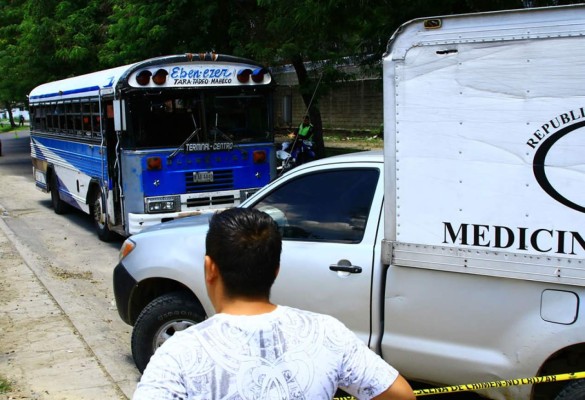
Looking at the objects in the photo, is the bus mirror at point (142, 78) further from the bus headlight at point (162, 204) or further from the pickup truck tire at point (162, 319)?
the pickup truck tire at point (162, 319)

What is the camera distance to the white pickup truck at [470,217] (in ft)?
10.3

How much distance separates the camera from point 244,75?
29.7 ft

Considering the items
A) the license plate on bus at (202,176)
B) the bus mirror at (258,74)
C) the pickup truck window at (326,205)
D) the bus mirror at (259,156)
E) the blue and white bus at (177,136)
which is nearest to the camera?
A: the pickup truck window at (326,205)

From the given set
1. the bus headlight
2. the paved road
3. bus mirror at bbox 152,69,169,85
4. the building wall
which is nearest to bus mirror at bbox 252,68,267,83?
bus mirror at bbox 152,69,169,85

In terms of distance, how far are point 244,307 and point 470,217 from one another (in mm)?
1990

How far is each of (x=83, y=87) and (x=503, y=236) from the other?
8.75 m

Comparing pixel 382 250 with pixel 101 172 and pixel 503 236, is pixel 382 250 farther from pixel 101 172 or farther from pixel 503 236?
pixel 101 172

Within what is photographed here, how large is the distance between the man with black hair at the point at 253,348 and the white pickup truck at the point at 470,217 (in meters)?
1.68

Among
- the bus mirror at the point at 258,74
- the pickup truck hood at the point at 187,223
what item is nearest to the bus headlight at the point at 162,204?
Answer: the bus mirror at the point at 258,74

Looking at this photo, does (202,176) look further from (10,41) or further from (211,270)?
(10,41)

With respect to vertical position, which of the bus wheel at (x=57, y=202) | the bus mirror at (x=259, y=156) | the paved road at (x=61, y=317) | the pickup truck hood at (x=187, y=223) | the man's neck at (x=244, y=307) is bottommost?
the paved road at (x=61, y=317)

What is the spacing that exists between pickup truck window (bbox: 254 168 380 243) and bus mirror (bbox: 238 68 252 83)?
496 cm

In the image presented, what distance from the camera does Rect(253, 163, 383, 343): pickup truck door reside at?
12.6 feet

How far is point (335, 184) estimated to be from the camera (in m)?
4.16
